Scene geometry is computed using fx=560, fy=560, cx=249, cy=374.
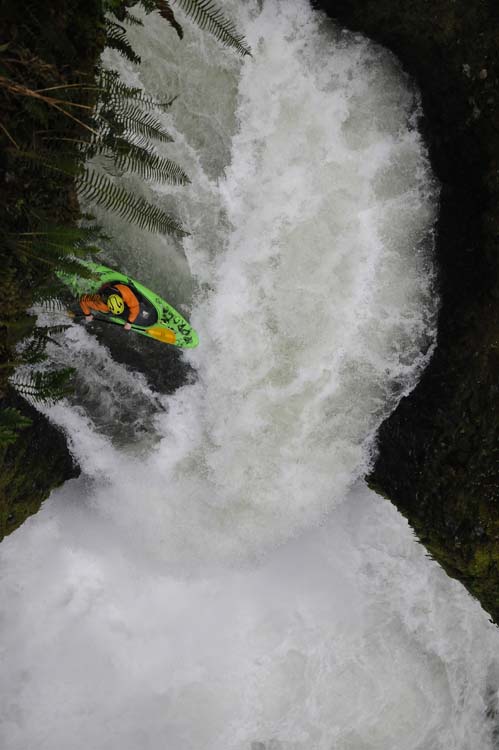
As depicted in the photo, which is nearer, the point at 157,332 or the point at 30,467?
the point at 30,467

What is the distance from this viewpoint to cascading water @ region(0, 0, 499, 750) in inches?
282

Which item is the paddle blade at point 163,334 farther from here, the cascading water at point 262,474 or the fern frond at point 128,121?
the fern frond at point 128,121

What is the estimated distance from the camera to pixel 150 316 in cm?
698

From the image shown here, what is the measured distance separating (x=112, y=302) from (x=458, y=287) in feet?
14.2

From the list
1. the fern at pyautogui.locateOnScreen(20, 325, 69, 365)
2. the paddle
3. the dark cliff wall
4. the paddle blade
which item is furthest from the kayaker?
the dark cliff wall

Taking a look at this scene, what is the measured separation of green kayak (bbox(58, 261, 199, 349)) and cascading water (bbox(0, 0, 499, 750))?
0.30m

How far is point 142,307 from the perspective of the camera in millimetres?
6922

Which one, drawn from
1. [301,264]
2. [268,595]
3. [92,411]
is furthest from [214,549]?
[301,264]

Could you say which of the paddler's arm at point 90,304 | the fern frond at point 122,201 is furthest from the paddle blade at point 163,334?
the fern frond at point 122,201

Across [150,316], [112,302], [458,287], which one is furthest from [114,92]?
[458,287]

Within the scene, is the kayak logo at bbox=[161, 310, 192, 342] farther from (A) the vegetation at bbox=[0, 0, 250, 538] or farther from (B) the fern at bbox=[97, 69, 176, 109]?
(B) the fern at bbox=[97, 69, 176, 109]

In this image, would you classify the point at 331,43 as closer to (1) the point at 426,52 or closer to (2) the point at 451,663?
(1) the point at 426,52

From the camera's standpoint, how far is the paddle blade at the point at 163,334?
7.07 m

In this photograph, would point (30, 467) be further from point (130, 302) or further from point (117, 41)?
point (117, 41)
